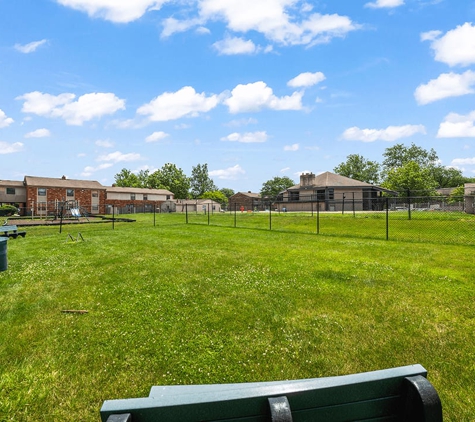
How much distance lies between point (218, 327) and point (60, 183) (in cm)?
5942

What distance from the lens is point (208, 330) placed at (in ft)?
13.3

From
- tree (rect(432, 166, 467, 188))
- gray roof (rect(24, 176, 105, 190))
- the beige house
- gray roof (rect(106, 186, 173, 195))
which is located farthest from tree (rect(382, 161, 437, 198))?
gray roof (rect(24, 176, 105, 190))

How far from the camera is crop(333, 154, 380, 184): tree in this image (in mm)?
81938

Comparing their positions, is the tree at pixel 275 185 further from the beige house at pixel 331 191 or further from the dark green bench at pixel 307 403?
the dark green bench at pixel 307 403

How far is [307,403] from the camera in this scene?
1.06m

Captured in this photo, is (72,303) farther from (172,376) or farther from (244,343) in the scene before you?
(244,343)

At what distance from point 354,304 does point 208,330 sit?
101 inches

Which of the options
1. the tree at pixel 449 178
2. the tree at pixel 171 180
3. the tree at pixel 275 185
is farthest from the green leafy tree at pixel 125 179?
the tree at pixel 449 178

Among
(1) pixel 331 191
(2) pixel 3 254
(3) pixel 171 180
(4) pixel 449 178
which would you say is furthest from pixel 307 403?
(4) pixel 449 178

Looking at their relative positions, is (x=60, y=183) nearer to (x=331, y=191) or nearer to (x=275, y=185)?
(x=331, y=191)

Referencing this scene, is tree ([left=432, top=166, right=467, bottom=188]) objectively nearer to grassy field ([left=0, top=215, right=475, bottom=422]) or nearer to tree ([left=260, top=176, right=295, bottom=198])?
tree ([left=260, top=176, right=295, bottom=198])

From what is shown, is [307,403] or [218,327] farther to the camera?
[218,327]

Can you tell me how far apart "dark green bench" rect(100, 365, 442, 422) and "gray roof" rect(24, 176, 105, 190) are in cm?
5916

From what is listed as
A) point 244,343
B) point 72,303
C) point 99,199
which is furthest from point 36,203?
point 244,343
